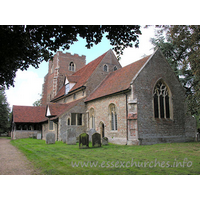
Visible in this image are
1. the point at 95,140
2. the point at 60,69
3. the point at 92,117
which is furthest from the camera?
the point at 60,69

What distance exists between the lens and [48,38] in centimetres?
723

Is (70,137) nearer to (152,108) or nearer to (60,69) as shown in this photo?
(152,108)

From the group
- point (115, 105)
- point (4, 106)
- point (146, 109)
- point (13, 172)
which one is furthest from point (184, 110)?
point (4, 106)

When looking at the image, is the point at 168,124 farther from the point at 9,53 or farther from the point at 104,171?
the point at 9,53

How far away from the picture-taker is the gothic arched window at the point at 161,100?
56.6 ft

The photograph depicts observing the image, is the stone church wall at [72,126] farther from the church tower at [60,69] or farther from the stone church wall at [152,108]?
the church tower at [60,69]

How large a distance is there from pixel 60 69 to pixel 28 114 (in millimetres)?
10258

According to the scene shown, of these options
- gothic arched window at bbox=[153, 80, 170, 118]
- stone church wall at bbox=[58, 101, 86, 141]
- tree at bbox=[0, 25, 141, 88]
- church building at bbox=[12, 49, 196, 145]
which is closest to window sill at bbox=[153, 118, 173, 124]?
church building at bbox=[12, 49, 196, 145]

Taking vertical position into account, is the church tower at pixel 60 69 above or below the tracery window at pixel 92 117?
above

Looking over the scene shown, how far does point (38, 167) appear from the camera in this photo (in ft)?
24.6

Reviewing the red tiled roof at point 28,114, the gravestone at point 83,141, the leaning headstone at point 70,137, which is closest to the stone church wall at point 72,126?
the leaning headstone at point 70,137

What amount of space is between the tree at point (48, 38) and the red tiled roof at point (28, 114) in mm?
23148

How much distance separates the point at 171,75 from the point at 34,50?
14768 mm

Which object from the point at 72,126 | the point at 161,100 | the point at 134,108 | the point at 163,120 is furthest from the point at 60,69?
the point at 163,120
